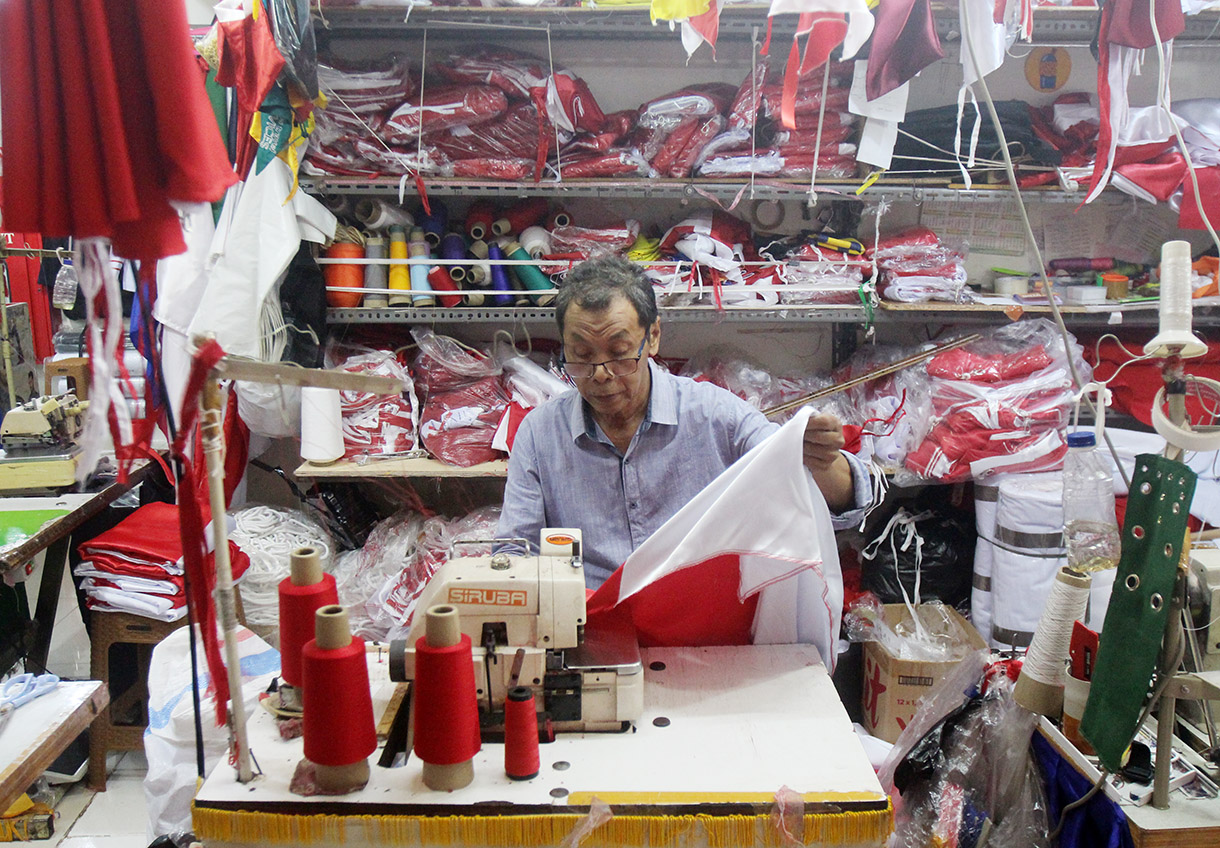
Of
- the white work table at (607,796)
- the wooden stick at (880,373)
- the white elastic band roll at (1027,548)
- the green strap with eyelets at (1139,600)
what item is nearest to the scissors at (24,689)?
the white work table at (607,796)

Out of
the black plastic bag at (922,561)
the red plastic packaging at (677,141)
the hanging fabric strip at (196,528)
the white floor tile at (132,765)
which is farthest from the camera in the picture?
the black plastic bag at (922,561)

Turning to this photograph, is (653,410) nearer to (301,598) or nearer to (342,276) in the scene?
(301,598)

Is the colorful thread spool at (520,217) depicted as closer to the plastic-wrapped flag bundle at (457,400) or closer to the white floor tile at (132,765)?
the plastic-wrapped flag bundle at (457,400)

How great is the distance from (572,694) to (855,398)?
203cm

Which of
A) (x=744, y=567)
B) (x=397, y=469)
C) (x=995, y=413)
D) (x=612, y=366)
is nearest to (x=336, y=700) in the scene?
(x=744, y=567)

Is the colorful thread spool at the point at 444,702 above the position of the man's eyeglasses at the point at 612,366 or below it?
below

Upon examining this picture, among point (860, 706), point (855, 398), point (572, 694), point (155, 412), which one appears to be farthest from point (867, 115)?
point (155, 412)

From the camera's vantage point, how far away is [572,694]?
3.74ft

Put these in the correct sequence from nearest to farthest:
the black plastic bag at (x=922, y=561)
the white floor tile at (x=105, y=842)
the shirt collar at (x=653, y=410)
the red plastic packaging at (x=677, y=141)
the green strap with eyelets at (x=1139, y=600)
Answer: the green strap with eyelets at (x=1139, y=600), the shirt collar at (x=653, y=410), the white floor tile at (x=105, y=842), the red plastic packaging at (x=677, y=141), the black plastic bag at (x=922, y=561)

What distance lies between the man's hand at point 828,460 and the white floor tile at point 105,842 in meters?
2.01

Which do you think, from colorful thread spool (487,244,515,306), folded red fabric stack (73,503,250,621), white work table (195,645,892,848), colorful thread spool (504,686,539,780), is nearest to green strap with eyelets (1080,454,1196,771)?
white work table (195,645,892,848)

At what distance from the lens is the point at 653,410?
6.07 ft

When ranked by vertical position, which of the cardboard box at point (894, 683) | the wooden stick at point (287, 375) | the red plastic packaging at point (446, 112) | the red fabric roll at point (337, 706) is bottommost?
the cardboard box at point (894, 683)

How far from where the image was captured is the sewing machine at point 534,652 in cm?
114
